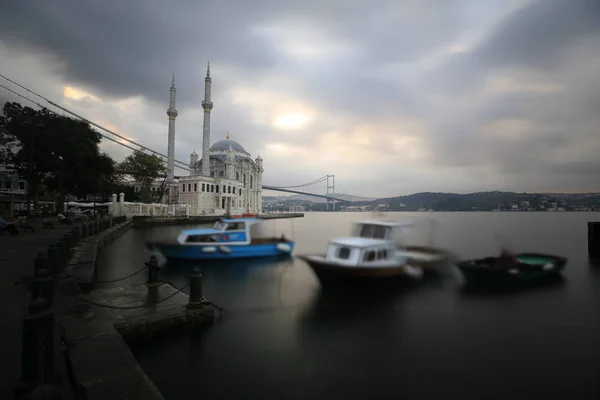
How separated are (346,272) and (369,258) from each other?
1245 millimetres

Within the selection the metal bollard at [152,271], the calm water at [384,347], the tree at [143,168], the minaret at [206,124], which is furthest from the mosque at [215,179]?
the metal bollard at [152,271]

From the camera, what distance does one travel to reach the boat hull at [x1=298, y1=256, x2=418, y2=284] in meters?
13.0

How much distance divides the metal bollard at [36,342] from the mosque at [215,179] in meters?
51.7

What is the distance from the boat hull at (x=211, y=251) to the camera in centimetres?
1936

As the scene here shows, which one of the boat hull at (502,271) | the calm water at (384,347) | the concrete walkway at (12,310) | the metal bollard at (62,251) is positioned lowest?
the calm water at (384,347)

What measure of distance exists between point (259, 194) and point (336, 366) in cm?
8730

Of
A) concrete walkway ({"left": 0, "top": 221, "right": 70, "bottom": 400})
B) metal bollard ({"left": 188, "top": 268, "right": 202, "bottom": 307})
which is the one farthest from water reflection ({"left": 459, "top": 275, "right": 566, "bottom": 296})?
concrete walkway ({"left": 0, "top": 221, "right": 70, "bottom": 400})

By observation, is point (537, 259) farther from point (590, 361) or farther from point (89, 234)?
point (89, 234)

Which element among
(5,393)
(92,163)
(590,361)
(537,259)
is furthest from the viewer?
(92,163)

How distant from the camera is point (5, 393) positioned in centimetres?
435

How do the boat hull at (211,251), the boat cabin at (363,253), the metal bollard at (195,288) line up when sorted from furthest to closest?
the boat hull at (211,251) < the boat cabin at (363,253) < the metal bollard at (195,288)

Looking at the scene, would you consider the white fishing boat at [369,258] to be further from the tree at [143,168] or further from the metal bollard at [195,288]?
the tree at [143,168]

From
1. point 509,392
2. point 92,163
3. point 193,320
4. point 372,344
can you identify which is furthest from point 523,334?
point 92,163

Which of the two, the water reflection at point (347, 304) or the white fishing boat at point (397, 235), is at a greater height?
the white fishing boat at point (397, 235)
